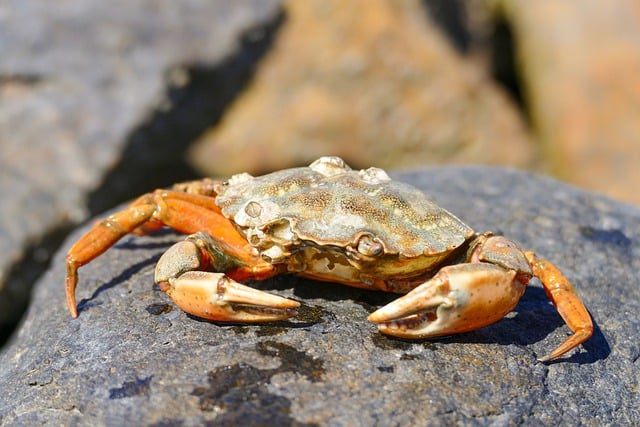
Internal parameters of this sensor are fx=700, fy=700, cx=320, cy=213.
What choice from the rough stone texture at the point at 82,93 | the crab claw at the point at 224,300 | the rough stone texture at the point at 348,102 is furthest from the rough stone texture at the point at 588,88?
the crab claw at the point at 224,300

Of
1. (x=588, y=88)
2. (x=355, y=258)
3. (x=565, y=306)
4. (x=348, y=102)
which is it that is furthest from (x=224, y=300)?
(x=588, y=88)

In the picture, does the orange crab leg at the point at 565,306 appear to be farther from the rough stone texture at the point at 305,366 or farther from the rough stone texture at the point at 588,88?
the rough stone texture at the point at 588,88

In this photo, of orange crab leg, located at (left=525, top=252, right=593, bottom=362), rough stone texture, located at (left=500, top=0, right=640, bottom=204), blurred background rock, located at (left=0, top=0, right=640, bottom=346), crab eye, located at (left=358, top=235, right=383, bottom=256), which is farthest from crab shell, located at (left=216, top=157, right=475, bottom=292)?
rough stone texture, located at (left=500, top=0, right=640, bottom=204)

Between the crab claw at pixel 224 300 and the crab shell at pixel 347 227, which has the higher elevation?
the crab shell at pixel 347 227

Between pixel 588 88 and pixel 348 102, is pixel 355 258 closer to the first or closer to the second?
pixel 348 102

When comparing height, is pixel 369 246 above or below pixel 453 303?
above

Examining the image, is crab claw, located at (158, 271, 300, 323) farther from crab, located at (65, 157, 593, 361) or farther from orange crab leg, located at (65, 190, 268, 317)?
orange crab leg, located at (65, 190, 268, 317)

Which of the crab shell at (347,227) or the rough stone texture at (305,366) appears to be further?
the crab shell at (347,227)

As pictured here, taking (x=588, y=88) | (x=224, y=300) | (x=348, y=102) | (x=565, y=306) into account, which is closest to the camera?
(x=224, y=300)
